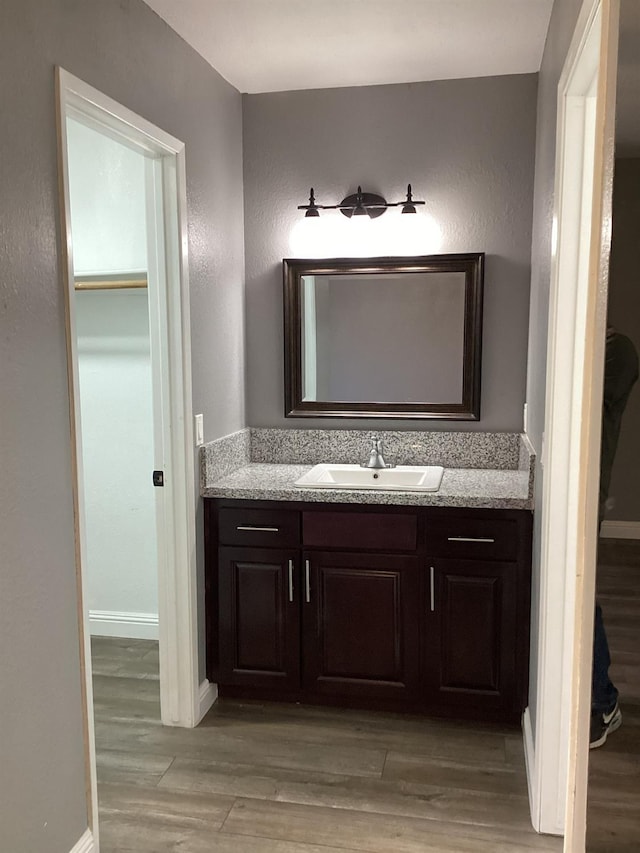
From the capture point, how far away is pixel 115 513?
3.67 meters

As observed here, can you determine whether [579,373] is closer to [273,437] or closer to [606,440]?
[606,440]

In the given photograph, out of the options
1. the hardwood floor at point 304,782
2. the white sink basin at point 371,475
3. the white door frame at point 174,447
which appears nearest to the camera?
the hardwood floor at point 304,782

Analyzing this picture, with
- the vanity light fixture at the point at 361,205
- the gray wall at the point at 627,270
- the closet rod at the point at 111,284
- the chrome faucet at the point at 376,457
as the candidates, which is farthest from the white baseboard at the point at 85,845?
the vanity light fixture at the point at 361,205

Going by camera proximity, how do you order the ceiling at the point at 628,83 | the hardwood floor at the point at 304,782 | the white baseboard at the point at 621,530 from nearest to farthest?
1. the ceiling at the point at 628,83
2. the white baseboard at the point at 621,530
3. the hardwood floor at the point at 304,782

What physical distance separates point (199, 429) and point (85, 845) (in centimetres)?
140

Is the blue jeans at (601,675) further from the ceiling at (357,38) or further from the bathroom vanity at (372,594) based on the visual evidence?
the ceiling at (357,38)

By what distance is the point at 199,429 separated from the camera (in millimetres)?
2836

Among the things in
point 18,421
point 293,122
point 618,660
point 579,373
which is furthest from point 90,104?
point 618,660

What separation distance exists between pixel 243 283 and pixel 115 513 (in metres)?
1.30

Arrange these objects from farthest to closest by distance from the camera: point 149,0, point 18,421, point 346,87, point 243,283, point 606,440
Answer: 1. point 243,283
2. point 346,87
3. point 149,0
4. point 18,421
5. point 606,440

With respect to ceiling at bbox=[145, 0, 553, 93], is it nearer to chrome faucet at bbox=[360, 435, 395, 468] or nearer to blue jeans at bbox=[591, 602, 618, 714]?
chrome faucet at bbox=[360, 435, 395, 468]

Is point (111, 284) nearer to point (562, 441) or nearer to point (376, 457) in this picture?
point (376, 457)

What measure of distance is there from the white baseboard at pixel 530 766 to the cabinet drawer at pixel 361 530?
730 millimetres

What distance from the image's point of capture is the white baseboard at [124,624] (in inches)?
144
